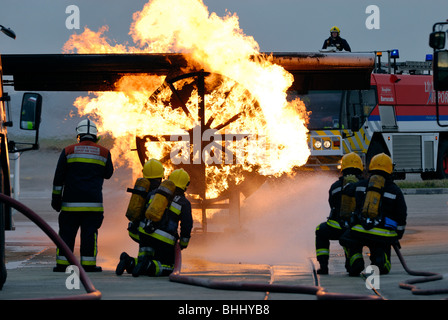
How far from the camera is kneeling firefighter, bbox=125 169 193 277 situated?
8828 millimetres

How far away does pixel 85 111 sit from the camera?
44.0 ft

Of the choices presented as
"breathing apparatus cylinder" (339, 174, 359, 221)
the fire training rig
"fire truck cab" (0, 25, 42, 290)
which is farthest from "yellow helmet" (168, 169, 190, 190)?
the fire training rig

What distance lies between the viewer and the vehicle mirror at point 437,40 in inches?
354

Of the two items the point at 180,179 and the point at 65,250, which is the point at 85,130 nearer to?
the point at 180,179

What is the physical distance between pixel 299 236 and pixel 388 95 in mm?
11080

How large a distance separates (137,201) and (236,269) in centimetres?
138

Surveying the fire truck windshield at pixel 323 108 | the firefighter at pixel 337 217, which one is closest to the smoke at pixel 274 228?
the firefighter at pixel 337 217

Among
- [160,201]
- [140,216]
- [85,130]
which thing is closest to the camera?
[160,201]

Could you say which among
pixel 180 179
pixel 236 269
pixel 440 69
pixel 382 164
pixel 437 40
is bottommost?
pixel 236 269

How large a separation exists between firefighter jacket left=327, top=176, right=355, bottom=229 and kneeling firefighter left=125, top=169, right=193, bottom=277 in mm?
1629

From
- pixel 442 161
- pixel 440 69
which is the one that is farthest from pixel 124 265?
pixel 442 161

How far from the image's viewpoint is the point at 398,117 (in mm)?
23984

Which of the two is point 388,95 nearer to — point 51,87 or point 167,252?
point 51,87

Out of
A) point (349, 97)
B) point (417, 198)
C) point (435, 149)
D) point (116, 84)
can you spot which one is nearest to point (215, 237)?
point (116, 84)
